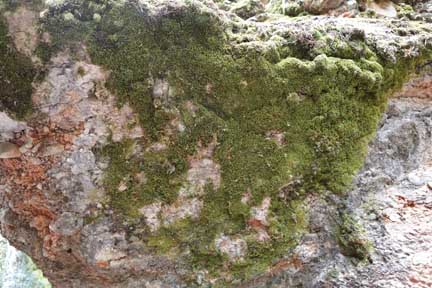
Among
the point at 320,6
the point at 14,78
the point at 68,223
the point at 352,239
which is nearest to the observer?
the point at 14,78

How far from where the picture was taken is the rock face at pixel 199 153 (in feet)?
6.90

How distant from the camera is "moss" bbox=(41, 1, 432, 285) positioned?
2160mm

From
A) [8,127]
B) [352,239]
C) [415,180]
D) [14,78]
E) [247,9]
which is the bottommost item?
[352,239]

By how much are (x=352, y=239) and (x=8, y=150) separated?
87.1 inches

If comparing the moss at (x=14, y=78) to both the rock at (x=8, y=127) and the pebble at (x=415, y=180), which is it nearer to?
the rock at (x=8, y=127)

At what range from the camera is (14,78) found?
2025 mm

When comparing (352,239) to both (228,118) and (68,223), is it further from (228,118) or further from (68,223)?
(68,223)

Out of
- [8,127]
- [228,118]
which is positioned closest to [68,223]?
[8,127]

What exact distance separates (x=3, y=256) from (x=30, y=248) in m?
4.54

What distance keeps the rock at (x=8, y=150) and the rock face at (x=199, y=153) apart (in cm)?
2

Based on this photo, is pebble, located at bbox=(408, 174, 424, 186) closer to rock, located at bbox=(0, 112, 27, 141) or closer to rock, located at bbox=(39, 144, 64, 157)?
rock, located at bbox=(39, 144, 64, 157)

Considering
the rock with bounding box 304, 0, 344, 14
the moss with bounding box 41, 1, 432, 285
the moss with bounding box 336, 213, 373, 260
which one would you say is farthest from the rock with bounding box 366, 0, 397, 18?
the moss with bounding box 336, 213, 373, 260

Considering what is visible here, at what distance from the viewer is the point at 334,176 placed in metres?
2.57

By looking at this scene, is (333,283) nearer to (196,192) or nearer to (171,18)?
(196,192)
